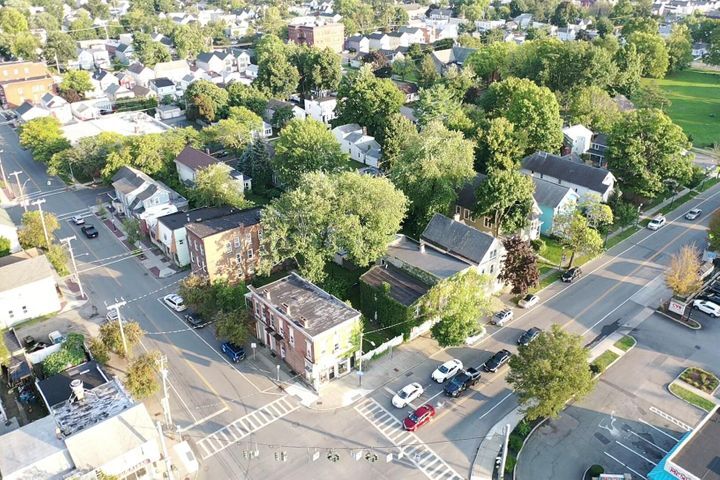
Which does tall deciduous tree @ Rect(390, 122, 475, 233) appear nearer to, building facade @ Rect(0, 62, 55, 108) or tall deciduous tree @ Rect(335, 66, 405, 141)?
tall deciduous tree @ Rect(335, 66, 405, 141)

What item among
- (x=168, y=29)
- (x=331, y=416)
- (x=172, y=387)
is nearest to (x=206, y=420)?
(x=172, y=387)

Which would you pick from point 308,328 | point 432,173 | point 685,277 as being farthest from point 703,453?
point 432,173

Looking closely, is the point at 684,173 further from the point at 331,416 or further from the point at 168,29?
the point at 168,29

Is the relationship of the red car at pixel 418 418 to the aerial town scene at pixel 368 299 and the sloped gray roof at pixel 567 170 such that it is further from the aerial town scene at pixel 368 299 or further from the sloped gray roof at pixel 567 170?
the sloped gray roof at pixel 567 170

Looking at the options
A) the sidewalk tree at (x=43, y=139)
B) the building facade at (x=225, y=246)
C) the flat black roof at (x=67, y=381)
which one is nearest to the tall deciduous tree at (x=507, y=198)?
the building facade at (x=225, y=246)

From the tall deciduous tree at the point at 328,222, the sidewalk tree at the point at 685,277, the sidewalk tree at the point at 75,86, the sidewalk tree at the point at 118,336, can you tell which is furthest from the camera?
the sidewalk tree at the point at 75,86

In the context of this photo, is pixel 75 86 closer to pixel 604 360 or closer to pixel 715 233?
pixel 604 360

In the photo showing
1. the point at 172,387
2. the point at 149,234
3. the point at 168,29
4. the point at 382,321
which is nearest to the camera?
the point at 172,387
